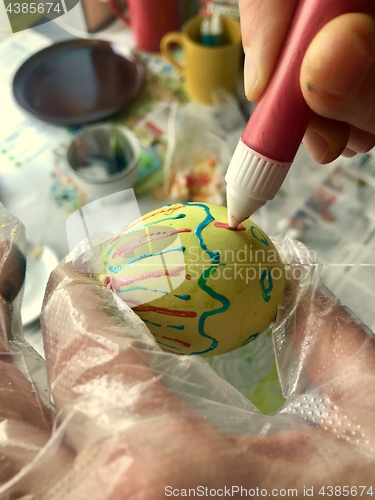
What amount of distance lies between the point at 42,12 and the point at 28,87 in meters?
0.38

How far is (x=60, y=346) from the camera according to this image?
0.32 meters

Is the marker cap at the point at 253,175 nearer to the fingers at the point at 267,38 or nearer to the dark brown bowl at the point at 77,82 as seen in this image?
the fingers at the point at 267,38

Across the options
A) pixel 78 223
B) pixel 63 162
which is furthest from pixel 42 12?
pixel 63 162

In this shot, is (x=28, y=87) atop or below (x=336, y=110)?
below

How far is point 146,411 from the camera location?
0.85ft

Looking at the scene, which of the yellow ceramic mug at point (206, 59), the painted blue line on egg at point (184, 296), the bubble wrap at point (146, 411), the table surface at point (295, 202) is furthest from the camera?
the yellow ceramic mug at point (206, 59)

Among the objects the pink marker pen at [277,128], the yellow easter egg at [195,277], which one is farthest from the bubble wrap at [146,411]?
the pink marker pen at [277,128]

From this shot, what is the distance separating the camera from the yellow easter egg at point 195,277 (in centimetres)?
35

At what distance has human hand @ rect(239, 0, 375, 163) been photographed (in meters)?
0.27

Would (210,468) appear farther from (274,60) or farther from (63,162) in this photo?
(63,162)

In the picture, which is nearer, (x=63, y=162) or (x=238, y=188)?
(x=238, y=188)

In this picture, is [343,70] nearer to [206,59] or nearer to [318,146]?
[318,146]

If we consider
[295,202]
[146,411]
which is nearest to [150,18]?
[295,202]

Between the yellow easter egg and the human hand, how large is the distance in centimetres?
11
